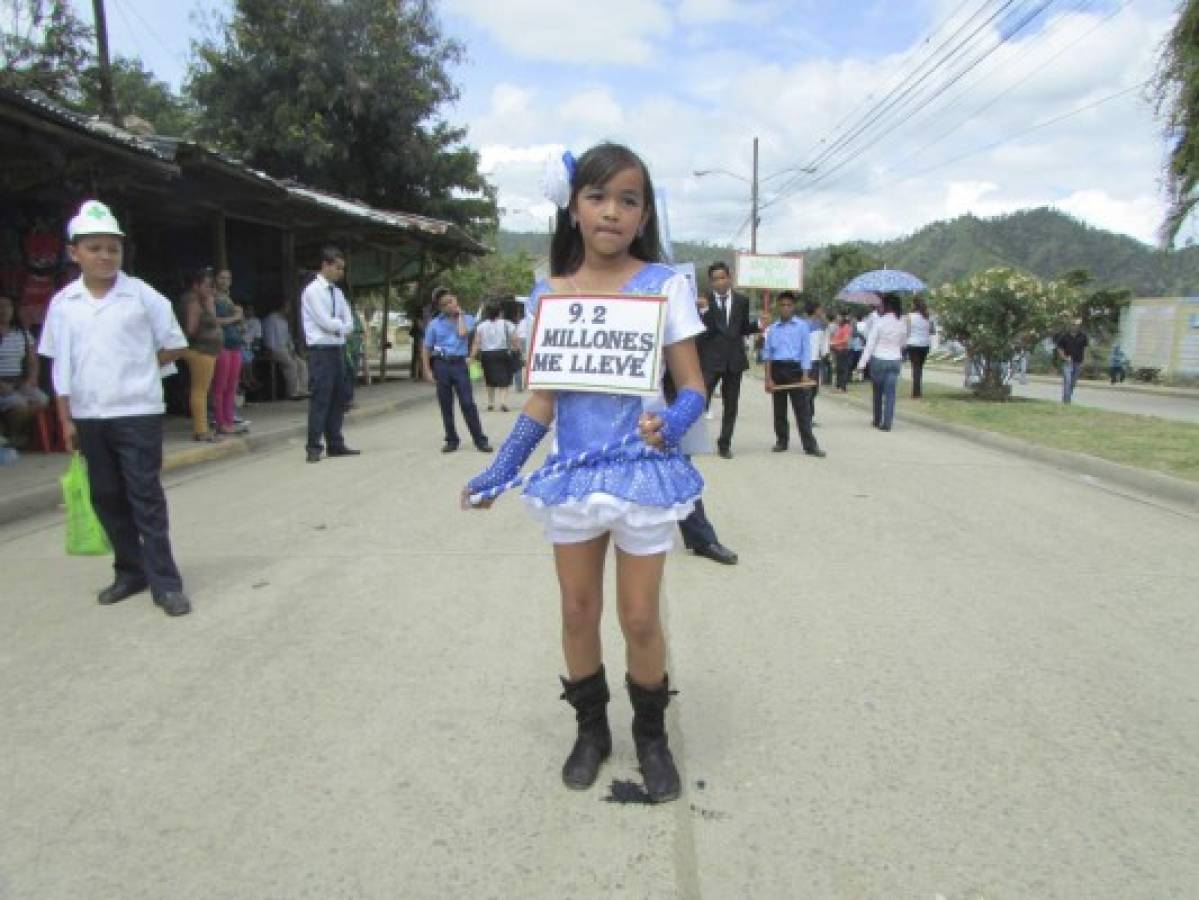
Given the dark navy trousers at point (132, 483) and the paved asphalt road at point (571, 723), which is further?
the dark navy trousers at point (132, 483)

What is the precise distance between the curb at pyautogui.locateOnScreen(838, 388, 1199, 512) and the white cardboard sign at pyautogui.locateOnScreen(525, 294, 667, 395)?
6.26 m

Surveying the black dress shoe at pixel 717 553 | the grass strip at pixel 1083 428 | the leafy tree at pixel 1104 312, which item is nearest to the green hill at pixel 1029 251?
the leafy tree at pixel 1104 312

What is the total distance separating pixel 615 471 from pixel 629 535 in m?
0.18

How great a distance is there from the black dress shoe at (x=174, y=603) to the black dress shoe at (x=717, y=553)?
2.72 meters

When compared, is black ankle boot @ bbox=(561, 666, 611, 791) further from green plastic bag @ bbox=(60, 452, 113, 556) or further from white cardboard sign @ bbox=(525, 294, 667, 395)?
green plastic bag @ bbox=(60, 452, 113, 556)

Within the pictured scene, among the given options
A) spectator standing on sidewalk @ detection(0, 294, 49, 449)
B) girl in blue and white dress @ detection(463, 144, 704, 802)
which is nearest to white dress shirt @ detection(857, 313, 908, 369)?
spectator standing on sidewalk @ detection(0, 294, 49, 449)

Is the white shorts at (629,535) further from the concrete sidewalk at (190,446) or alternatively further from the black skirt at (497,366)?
the black skirt at (497,366)

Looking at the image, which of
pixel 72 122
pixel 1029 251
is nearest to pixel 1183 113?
pixel 72 122

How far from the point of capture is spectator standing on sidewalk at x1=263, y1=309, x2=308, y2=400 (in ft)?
48.4

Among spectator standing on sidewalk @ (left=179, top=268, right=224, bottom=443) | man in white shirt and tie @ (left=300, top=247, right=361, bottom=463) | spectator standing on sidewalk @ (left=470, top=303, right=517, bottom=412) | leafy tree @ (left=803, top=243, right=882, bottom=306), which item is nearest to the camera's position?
man in white shirt and tie @ (left=300, top=247, right=361, bottom=463)

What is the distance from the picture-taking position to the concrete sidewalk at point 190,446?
6.70 metres

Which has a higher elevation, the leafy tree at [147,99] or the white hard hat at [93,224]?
the leafy tree at [147,99]

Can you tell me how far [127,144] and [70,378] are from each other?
4620mm

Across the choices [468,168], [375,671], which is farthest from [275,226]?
[375,671]
